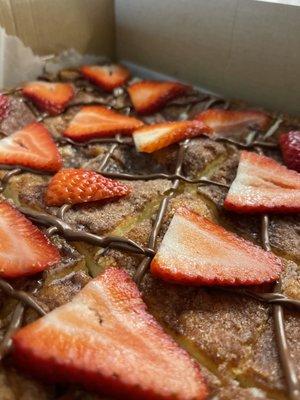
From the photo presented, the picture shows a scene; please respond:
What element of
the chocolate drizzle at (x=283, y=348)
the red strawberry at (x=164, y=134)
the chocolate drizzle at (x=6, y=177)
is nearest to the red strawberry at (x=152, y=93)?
the red strawberry at (x=164, y=134)

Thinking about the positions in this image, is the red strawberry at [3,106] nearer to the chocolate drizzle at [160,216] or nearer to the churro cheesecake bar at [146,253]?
the churro cheesecake bar at [146,253]

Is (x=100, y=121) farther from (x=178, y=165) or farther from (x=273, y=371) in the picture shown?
(x=273, y=371)

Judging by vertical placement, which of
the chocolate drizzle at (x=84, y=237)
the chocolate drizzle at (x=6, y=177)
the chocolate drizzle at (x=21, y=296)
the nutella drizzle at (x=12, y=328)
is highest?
the chocolate drizzle at (x=6, y=177)

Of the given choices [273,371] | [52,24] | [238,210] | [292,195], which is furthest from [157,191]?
[52,24]

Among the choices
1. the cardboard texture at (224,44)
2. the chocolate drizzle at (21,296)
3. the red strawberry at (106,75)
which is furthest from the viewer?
the red strawberry at (106,75)

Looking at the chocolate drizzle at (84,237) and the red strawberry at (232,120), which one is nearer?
the chocolate drizzle at (84,237)

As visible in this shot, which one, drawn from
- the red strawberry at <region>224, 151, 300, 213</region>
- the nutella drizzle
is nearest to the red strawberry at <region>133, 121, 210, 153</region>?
the red strawberry at <region>224, 151, 300, 213</region>

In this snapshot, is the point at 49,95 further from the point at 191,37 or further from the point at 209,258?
the point at 209,258

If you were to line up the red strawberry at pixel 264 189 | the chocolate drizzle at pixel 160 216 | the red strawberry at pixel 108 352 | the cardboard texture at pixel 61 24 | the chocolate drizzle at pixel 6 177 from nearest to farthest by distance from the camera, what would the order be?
the red strawberry at pixel 108 352, the chocolate drizzle at pixel 160 216, the red strawberry at pixel 264 189, the chocolate drizzle at pixel 6 177, the cardboard texture at pixel 61 24

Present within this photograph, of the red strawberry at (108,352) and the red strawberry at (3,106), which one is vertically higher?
the red strawberry at (3,106)
